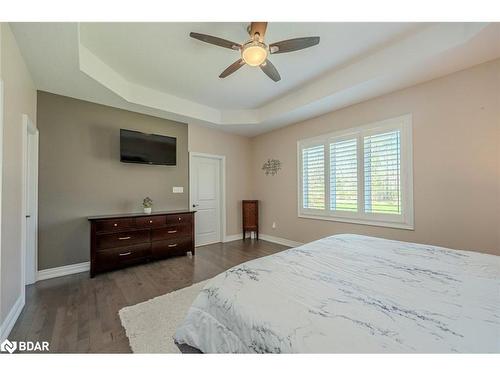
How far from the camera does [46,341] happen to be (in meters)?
1.61

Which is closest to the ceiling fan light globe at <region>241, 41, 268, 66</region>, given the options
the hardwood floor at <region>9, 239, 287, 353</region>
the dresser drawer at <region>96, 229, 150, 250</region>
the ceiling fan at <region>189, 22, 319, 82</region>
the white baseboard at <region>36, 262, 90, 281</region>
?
the ceiling fan at <region>189, 22, 319, 82</region>

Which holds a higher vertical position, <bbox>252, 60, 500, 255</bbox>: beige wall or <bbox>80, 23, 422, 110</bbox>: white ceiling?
<bbox>80, 23, 422, 110</bbox>: white ceiling

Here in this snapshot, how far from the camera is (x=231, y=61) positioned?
273 centimetres

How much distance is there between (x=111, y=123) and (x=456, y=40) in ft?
14.9

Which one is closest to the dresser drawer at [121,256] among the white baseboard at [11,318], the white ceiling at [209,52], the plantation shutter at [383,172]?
the white baseboard at [11,318]

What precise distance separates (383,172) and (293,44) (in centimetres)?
226

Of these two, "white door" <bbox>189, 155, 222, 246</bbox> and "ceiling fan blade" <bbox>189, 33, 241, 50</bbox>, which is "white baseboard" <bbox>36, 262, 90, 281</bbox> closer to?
"white door" <bbox>189, 155, 222, 246</bbox>

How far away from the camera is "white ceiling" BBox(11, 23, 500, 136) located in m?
2.09

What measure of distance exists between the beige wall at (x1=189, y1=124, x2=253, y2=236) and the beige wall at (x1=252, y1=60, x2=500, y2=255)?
2672mm

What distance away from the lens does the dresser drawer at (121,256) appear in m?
2.90

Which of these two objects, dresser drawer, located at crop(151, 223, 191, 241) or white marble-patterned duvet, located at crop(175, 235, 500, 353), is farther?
dresser drawer, located at crop(151, 223, 191, 241)

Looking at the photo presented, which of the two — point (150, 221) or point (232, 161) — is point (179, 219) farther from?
point (232, 161)
